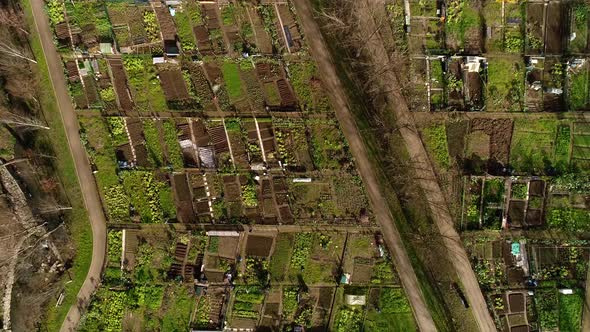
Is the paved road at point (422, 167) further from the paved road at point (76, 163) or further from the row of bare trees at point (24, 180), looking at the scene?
the row of bare trees at point (24, 180)

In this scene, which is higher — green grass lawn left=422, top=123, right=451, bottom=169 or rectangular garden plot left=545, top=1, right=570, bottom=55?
rectangular garden plot left=545, top=1, right=570, bottom=55

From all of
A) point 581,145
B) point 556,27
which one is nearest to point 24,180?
point 556,27

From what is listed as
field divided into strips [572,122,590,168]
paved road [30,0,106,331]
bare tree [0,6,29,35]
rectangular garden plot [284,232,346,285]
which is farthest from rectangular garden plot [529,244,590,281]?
bare tree [0,6,29,35]

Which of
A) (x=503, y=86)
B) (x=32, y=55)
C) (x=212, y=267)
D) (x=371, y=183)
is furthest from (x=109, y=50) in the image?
(x=503, y=86)

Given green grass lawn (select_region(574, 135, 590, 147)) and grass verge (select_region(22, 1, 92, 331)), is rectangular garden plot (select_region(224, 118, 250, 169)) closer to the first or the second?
grass verge (select_region(22, 1, 92, 331))

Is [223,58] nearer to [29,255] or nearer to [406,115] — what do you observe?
[406,115]

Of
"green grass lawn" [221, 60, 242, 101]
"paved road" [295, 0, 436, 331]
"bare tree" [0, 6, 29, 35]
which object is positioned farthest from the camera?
"green grass lawn" [221, 60, 242, 101]

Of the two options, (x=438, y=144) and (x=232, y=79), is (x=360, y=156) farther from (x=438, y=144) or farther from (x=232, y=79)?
(x=232, y=79)

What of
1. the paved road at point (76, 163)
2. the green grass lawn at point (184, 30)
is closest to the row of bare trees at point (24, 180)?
the paved road at point (76, 163)
